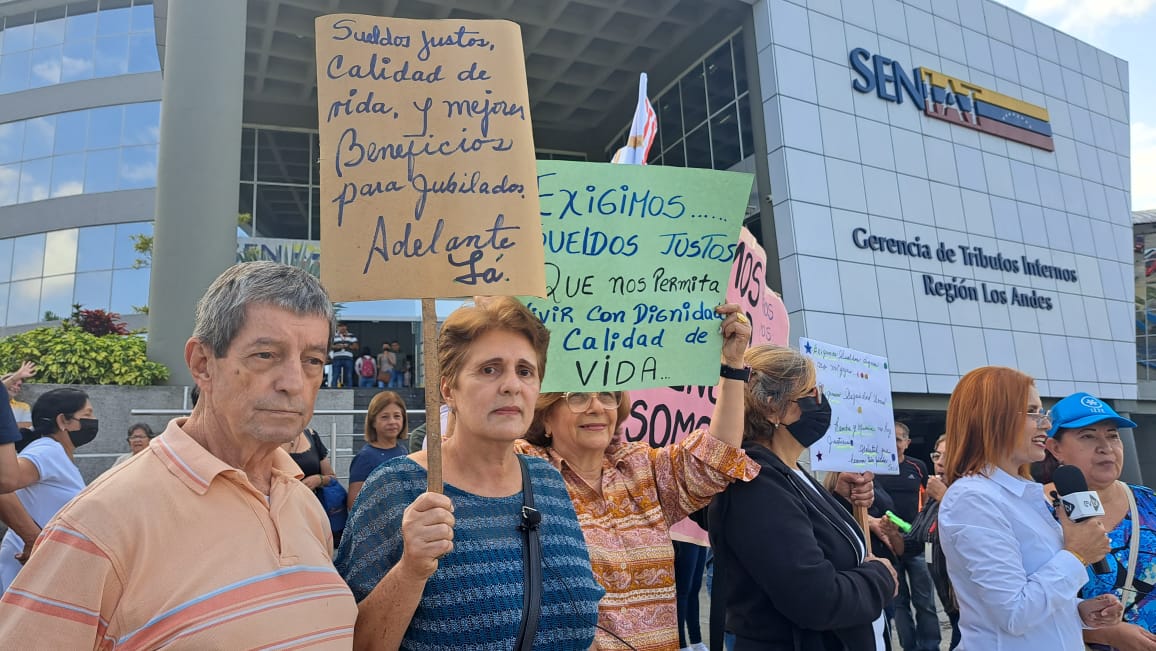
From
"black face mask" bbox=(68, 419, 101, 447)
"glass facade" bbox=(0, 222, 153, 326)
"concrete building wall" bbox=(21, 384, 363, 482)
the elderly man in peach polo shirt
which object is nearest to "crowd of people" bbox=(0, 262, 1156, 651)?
the elderly man in peach polo shirt

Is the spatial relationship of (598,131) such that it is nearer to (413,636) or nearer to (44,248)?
(44,248)

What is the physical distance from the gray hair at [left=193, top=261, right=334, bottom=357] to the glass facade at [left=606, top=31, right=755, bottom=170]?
55.3 feet

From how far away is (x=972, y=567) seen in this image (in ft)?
8.66

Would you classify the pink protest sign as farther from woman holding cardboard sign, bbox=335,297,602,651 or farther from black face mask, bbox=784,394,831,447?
woman holding cardboard sign, bbox=335,297,602,651

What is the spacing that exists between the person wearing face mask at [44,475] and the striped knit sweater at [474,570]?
293 cm

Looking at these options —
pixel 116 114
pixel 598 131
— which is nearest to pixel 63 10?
pixel 116 114

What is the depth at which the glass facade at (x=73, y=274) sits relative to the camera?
25750 mm

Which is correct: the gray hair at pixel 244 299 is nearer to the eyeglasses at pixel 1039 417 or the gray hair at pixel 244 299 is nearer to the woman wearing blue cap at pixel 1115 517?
the eyeglasses at pixel 1039 417

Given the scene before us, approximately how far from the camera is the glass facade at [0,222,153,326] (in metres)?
25.8

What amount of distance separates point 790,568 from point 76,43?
112 feet

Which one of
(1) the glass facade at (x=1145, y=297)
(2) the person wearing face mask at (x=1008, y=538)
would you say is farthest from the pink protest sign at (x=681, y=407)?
(1) the glass facade at (x=1145, y=297)

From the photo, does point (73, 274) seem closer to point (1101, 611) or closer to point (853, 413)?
point (853, 413)

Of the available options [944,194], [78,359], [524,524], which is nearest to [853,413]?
[524,524]

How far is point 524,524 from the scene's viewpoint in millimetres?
1920
